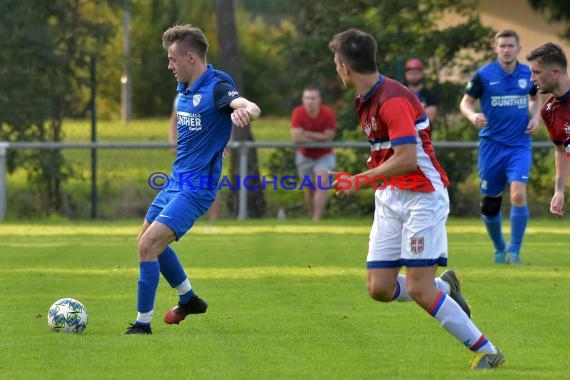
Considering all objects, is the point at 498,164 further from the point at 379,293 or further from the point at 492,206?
the point at 379,293

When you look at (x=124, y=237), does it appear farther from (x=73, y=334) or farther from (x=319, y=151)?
(x=73, y=334)

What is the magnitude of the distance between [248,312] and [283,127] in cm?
2264

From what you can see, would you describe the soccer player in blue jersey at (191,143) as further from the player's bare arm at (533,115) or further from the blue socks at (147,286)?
the player's bare arm at (533,115)

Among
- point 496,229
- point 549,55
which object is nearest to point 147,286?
point 549,55

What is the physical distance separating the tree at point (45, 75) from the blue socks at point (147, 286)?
11.9 m

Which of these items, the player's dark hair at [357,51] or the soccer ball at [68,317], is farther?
the soccer ball at [68,317]

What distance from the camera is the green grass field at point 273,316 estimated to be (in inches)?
283

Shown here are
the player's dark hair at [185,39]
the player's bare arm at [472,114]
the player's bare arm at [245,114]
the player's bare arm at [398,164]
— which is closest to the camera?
the player's bare arm at [398,164]

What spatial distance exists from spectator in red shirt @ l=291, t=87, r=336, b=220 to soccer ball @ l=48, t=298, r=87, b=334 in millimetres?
10544

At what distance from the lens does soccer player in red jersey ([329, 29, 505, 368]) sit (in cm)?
694

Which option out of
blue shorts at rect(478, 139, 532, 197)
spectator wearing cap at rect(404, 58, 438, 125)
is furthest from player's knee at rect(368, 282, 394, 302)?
spectator wearing cap at rect(404, 58, 438, 125)

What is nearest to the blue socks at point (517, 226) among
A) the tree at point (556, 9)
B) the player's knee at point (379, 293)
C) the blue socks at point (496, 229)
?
the blue socks at point (496, 229)

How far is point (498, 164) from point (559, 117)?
3.52m

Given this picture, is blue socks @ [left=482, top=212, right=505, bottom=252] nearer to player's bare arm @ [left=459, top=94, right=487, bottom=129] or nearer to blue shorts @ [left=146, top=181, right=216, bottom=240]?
player's bare arm @ [left=459, top=94, right=487, bottom=129]
